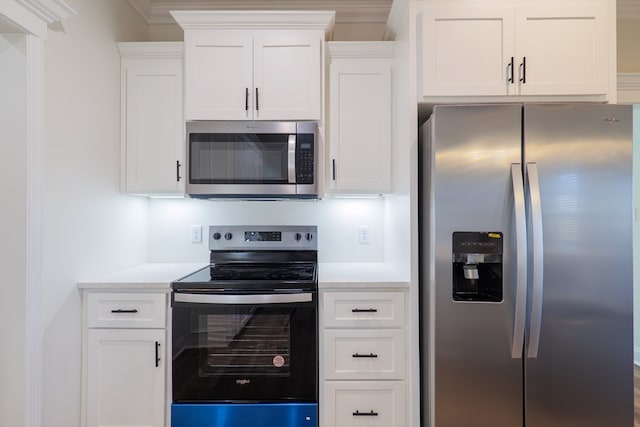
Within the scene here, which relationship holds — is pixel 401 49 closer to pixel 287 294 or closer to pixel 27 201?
pixel 287 294

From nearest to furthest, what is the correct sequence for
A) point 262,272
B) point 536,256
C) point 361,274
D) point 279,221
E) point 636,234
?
point 536,256, point 361,274, point 262,272, point 279,221, point 636,234

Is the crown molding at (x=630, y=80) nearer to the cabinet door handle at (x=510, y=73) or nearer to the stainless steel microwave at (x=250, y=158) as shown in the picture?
the cabinet door handle at (x=510, y=73)

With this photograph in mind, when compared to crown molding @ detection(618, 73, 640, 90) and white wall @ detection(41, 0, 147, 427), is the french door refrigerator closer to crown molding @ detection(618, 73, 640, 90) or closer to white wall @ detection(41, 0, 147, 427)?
crown molding @ detection(618, 73, 640, 90)

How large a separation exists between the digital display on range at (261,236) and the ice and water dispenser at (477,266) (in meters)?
1.16

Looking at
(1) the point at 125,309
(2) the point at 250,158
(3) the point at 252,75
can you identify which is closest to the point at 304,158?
(2) the point at 250,158

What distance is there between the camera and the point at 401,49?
1946mm

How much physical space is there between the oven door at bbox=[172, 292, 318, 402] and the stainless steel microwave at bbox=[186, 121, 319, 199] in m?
0.61

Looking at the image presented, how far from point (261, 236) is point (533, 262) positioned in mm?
1533

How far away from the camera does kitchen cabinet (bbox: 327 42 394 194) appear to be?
6.98ft

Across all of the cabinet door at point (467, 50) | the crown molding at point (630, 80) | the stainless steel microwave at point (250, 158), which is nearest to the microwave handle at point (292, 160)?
the stainless steel microwave at point (250, 158)

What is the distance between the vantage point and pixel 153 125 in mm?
2156

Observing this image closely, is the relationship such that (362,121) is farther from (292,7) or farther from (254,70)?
(292,7)

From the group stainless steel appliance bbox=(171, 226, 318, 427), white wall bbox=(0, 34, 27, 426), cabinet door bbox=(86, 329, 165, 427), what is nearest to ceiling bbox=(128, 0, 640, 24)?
white wall bbox=(0, 34, 27, 426)

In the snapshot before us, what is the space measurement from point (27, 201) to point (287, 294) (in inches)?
46.9
